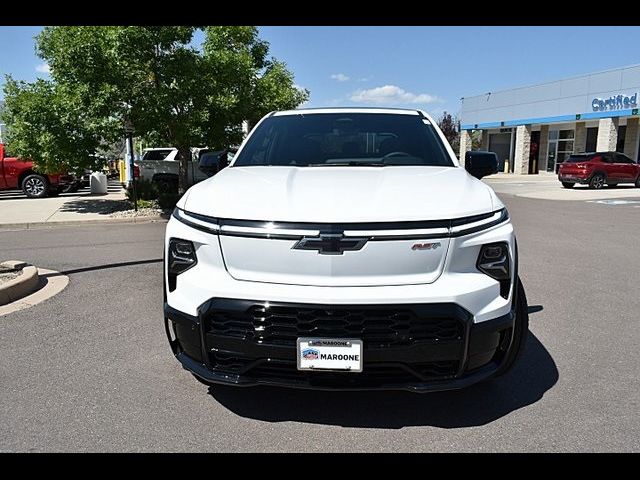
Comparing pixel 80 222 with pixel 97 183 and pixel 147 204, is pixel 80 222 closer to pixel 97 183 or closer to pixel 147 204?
pixel 147 204

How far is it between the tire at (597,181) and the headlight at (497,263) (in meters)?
22.2

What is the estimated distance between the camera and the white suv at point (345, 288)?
249 centimetres

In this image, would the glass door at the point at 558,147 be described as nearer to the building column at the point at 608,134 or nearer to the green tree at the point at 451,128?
the building column at the point at 608,134

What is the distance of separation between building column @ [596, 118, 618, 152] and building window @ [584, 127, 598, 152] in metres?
2.98

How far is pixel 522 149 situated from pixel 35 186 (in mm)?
28614

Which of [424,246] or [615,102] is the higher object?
[615,102]

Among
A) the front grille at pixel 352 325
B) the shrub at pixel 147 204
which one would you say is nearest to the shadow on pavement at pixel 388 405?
the front grille at pixel 352 325

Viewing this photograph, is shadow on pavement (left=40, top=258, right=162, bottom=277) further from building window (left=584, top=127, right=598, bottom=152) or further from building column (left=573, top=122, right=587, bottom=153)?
building window (left=584, top=127, right=598, bottom=152)

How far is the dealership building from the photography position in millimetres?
26969

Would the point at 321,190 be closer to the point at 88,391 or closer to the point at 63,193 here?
the point at 88,391

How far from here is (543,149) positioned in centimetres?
3428

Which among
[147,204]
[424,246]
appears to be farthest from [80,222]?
[424,246]
